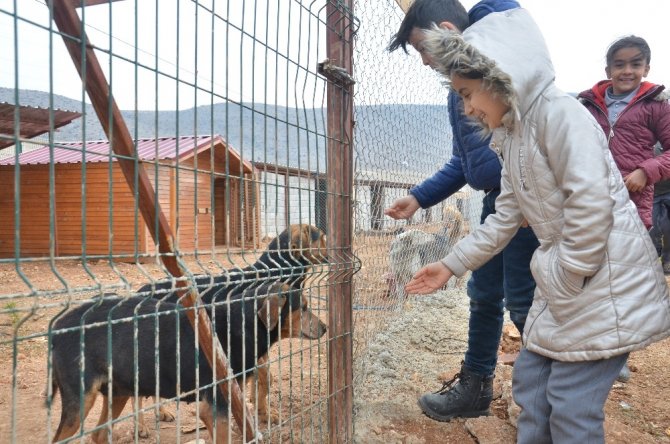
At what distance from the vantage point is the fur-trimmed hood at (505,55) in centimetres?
179

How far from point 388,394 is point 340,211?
151 centimetres

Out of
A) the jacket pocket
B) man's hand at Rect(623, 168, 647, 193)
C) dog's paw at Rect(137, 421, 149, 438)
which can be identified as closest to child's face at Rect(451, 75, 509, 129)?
the jacket pocket

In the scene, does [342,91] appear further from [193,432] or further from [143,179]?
[193,432]

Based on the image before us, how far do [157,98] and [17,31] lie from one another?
0.40m

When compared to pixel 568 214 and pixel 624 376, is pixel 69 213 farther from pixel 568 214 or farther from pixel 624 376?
Result: pixel 568 214

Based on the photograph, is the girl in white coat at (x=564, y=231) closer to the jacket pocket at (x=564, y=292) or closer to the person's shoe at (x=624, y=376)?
the jacket pocket at (x=564, y=292)

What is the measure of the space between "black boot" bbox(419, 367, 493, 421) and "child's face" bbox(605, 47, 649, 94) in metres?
2.05

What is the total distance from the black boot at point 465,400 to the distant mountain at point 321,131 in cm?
146

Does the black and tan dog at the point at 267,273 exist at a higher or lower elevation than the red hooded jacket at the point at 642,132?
lower

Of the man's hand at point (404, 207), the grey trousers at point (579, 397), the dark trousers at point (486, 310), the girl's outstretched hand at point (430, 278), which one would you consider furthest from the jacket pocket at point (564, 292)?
the man's hand at point (404, 207)

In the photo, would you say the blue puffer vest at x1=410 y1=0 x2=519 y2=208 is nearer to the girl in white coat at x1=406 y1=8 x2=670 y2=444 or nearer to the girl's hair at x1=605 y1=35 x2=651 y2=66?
the girl in white coat at x1=406 y1=8 x2=670 y2=444

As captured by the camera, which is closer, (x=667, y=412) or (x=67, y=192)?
(x=667, y=412)

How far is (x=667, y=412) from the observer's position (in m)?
3.33

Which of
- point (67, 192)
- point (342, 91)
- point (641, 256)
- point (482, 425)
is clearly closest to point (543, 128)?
point (641, 256)
